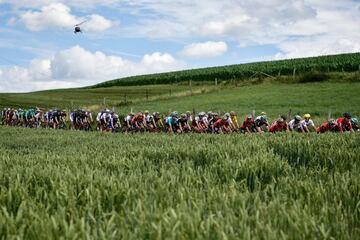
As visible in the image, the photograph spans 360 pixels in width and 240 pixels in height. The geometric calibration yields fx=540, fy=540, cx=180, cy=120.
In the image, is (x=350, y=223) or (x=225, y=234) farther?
(x=350, y=223)

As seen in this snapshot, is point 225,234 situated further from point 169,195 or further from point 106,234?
point 169,195

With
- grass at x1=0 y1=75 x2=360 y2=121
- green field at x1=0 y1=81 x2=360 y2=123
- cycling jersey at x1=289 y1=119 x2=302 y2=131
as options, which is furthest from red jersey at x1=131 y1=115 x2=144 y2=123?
cycling jersey at x1=289 y1=119 x2=302 y2=131

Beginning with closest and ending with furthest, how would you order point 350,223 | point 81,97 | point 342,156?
point 350,223, point 342,156, point 81,97

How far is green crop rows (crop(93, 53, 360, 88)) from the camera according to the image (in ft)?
236

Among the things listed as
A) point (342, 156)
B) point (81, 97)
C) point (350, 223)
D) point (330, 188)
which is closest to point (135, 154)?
point (342, 156)

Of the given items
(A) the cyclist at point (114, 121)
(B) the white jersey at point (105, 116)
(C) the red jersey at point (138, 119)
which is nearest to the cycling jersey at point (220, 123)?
(C) the red jersey at point (138, 119)

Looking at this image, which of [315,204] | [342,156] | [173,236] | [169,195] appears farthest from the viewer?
[342,156]

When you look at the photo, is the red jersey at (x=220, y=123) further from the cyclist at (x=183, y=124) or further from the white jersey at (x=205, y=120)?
the cyclist at (x=183, y=124)

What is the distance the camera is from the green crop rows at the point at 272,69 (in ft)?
236

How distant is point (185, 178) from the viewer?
495cm

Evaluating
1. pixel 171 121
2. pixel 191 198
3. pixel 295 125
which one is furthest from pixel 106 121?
pixel 191 198

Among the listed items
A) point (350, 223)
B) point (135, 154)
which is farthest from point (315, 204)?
point (135, 154)

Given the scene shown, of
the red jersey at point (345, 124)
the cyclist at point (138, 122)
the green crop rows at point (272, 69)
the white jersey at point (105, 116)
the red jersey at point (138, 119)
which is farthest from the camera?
the green crop rows at point (272, 69)

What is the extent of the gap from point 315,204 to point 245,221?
92cm
